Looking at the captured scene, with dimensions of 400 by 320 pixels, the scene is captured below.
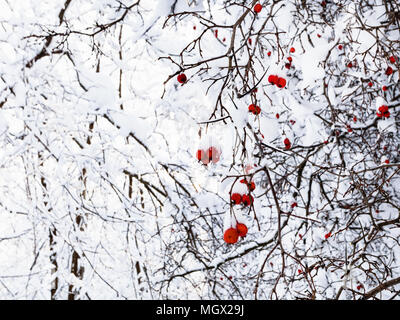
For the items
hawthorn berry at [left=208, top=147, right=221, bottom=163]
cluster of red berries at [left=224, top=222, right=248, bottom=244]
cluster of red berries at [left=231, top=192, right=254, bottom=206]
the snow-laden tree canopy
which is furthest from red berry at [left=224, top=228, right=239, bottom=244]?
the snow-laden tree canopy

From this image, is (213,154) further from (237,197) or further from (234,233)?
(234,233)

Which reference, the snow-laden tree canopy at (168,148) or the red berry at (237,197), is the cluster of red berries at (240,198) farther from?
the snow-laden tree canopy at (168,148)

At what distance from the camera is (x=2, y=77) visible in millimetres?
2988

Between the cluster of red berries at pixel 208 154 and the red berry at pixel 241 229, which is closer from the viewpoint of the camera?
the red berry at pixel 241 229

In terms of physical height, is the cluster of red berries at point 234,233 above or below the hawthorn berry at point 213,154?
below

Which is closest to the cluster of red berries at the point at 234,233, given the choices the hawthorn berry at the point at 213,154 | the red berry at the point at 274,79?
the hawthorn berry at the point at 213,154

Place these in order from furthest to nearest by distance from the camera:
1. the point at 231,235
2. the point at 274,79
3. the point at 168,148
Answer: the point at 168,148 → the point at 274,79 → the point at 231,235

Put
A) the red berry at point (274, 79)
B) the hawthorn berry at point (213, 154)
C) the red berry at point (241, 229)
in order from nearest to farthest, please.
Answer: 1. the red berry at point (241, 229)
2. the hawthorn berry at point (213, 154)
3. the red berry at point (274, 79)

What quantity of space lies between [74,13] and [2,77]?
1444mm

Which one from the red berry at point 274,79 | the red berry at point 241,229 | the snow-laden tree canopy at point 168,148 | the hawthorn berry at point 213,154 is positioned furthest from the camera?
the snow-laden tree canopy at point 168,148

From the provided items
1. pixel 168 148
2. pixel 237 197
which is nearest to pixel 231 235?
pixel 237 197
